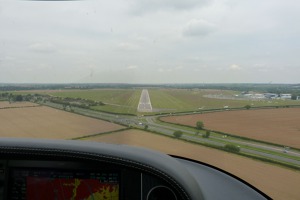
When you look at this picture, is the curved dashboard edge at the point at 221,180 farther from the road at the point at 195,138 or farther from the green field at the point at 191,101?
the green field at the point at 191,101

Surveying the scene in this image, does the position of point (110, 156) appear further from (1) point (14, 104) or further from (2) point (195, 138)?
(1) point (14, 104)

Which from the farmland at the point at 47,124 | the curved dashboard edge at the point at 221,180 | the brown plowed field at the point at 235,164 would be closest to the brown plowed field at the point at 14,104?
the farmland at the point at 47,124

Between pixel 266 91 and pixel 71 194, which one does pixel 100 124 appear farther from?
pixel 266 91

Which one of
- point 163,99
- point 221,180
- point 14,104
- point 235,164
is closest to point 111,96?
point 163,99

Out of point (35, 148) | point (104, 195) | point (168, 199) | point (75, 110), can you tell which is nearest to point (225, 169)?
point (168, 199)

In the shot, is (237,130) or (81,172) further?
(237,130)

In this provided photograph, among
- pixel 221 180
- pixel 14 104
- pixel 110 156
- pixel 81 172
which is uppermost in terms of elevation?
pixel 14 104

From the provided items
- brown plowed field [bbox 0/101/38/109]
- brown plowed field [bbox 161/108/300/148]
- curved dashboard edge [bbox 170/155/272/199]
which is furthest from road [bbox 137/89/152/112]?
brown plowed field [bbox 0/101/38/109]
